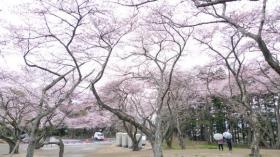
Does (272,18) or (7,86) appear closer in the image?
(272,18)

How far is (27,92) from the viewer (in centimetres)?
2080

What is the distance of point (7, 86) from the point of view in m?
20.5

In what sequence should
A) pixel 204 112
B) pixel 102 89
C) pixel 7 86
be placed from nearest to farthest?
pixel 7 86 < pixel 102 89 < pixel 204 112

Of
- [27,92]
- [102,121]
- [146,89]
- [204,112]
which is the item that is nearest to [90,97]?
[146,89]

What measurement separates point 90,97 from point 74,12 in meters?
15.7

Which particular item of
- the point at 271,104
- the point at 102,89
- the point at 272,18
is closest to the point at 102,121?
the point at 102,89

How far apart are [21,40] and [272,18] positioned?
9105 millimetres

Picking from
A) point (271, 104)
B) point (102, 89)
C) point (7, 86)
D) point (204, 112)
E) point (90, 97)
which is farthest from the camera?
point (204, 112)

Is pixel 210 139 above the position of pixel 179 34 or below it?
below

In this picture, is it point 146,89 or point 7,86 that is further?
point 146,89

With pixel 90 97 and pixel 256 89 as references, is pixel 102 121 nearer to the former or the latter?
pixel 90 97

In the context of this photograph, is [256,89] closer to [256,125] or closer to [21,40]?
[256,125]

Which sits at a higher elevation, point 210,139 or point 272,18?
point 272,18

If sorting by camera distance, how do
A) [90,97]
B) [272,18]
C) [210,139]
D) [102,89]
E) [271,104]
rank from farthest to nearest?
[210,139], [271,104], [90,97], [102,89], [272,18]
